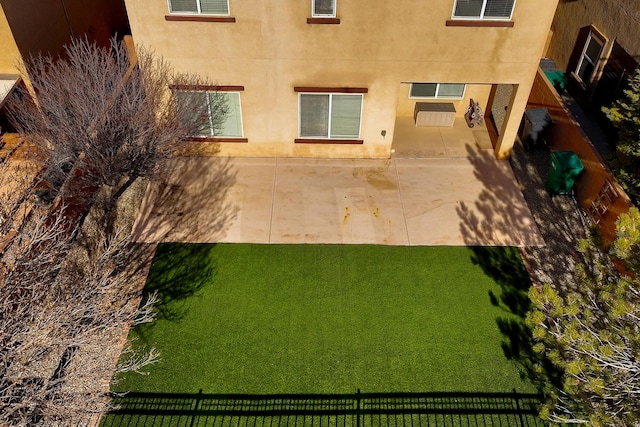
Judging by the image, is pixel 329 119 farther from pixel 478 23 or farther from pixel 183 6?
pixel 183 6

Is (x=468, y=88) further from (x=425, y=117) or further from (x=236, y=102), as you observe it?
(x=236, y=102)

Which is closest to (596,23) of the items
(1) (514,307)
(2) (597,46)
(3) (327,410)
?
(2) (597,46)

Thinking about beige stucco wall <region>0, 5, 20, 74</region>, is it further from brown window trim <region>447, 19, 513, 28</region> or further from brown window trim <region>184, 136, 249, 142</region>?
brown window trim <region>447, 19, 513, 28</region>

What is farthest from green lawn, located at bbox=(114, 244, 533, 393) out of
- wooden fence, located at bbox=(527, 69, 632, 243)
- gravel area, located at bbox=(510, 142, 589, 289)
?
wooden fence, located at bbox=(527, 69, 632, 243)

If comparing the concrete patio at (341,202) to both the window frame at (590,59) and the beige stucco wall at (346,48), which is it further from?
the window frame at (590,59)

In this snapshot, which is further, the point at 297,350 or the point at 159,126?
the point at 159,126

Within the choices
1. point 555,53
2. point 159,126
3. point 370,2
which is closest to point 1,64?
point 159,126

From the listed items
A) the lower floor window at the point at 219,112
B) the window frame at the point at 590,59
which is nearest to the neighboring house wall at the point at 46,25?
the lower floor window at the point at 219,112
